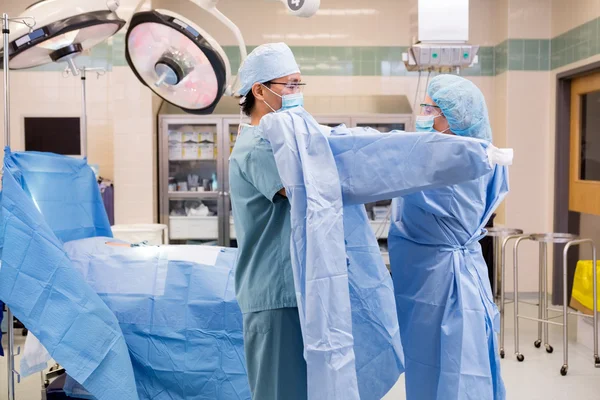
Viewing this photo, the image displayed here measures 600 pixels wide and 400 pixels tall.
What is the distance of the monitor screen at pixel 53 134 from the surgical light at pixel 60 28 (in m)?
3.28

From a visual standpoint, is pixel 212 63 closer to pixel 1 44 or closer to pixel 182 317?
pixel 1 44

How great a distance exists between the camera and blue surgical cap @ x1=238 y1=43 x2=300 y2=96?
187cm

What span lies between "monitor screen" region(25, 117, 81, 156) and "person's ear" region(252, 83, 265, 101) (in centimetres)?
478

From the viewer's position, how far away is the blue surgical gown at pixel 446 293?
6.79 ft

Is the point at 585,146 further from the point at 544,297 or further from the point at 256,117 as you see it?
the point at 256,117

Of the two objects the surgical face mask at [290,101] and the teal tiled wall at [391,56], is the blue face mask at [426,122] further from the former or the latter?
the teal tiled wall at [391,56]

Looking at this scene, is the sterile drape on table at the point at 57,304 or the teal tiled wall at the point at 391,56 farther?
the teal tiled wall at the point at 391,56

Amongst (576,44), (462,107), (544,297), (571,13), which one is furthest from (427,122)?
(571,13)

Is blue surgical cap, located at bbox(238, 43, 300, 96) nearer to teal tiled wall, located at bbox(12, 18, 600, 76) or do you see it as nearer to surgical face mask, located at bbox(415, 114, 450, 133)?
surgical face mask, located at bbox(415, 114, 450, 133)

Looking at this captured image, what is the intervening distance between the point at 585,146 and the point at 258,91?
15.3 ft

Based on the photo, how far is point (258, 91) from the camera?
1.90m

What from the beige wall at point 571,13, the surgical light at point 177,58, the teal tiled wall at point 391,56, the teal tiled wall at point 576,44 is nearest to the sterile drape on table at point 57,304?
the surgical light at point 177,58

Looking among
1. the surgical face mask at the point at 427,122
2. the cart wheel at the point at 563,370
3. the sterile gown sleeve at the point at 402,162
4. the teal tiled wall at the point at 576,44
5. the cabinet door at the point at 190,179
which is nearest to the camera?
the sterile gown sleeve at the point at 402,162

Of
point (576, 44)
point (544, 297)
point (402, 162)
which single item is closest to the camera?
point (402, 162)
